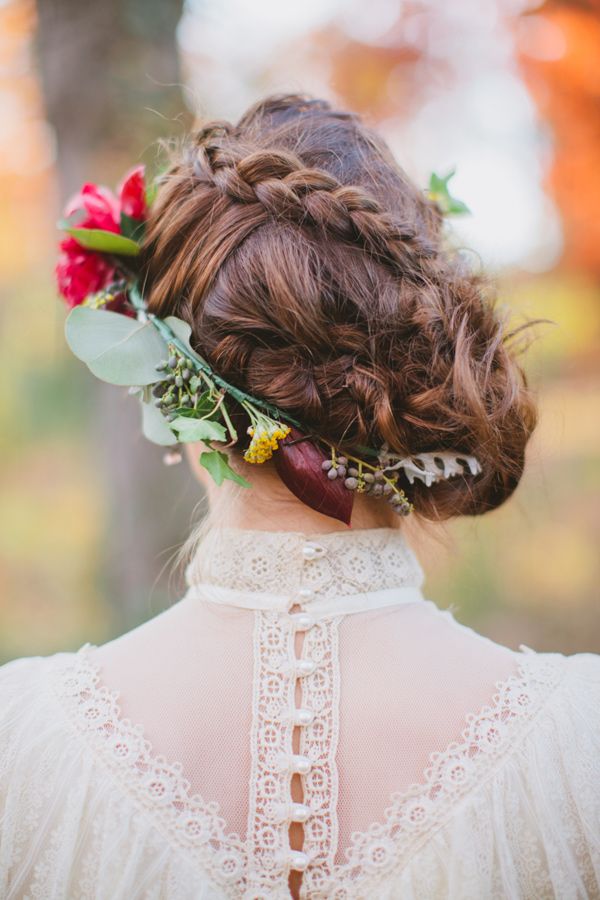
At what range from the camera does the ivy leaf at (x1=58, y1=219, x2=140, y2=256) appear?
1620mm

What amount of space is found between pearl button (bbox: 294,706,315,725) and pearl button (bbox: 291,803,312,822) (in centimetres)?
12

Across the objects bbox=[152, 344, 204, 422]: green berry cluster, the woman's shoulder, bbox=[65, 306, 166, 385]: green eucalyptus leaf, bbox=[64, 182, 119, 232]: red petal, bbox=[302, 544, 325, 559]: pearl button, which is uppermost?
bbox=[64, 182, 119, 232]: red petal

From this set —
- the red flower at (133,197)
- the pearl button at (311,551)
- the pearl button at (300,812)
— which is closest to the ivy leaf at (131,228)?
the red flower at (133,197)

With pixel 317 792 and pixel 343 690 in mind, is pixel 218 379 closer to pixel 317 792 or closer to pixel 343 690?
pixel 343 690

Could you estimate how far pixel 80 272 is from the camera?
172 centimetres

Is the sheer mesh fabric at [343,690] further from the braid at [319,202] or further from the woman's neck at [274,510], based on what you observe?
the braid at [319,202]

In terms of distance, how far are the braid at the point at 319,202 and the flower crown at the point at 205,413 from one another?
262 mm

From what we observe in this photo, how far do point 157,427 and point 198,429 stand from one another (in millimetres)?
215

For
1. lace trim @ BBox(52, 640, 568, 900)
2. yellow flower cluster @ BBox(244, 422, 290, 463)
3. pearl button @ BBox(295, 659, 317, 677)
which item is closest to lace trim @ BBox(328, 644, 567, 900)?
lace trim @ BBox(52, 640, 568, 900)

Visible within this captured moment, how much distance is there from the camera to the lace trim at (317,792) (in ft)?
3.88

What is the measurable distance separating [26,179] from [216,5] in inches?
66.7

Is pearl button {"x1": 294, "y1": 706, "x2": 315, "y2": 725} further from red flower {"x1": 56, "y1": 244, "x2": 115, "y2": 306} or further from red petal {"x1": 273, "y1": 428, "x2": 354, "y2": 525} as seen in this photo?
red flower {"x1": 56, "y1": 244, "x2": 115, "y2": 306}

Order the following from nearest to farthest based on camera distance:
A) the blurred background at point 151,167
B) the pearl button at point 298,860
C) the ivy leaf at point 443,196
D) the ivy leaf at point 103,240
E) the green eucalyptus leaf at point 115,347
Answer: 1. the pearl button at point 298,860
2. the green eucalyptus leaf at point 115,347
3. the ivy leaf at point 103,240
4. the ivy leaf at point 443,196
5. the blurred background at point 151,167

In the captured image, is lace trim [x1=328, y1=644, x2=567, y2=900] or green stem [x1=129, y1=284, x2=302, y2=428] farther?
green stem [x1=129, y1=284, x2=302, y2=428]
